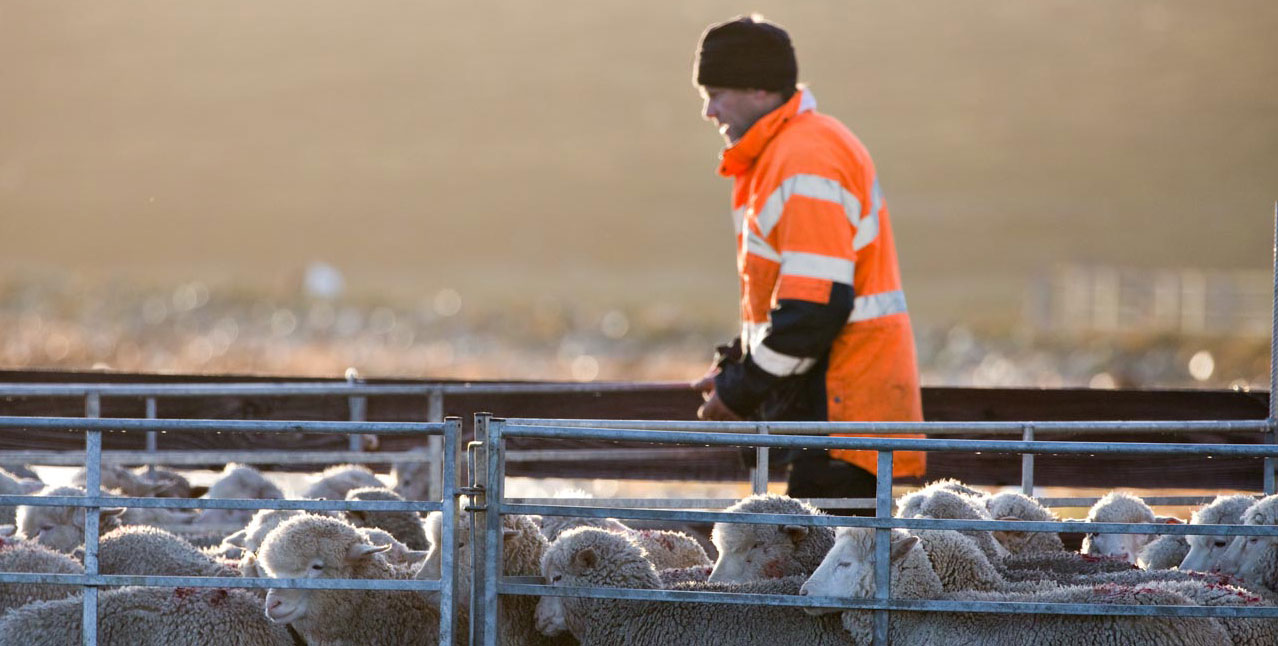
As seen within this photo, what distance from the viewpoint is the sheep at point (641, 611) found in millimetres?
4531

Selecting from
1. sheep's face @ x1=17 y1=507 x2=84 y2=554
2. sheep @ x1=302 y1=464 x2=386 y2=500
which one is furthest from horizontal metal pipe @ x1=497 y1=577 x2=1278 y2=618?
sheep @ x1=302 y1=464 x2=386 y2=500

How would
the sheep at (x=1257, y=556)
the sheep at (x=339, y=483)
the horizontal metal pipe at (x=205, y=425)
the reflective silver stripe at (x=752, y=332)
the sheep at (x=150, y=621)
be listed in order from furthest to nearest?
the sheep at (x=339, y=483) < the reflective silver stripe at (x=752, y=332) < the sheep at (x=1257, y=556) < the sheep at (x=150, y=621) < the horizontal metal pipe at (x=205, y=425)

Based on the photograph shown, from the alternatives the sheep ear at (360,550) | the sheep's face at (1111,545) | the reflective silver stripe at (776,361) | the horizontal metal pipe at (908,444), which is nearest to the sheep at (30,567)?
the sheep ear at (360,550)

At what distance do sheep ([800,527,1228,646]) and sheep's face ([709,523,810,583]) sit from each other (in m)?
0.62

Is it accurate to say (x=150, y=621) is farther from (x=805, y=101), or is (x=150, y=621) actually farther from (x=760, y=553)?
(x=805, y=101)

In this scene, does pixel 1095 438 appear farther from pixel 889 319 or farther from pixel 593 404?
pixel 593 404

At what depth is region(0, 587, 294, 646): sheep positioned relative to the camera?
4652mm

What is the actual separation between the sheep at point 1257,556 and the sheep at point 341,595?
2.49 metres

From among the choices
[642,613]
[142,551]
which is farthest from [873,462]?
[142,551]

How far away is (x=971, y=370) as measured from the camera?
24859 mm

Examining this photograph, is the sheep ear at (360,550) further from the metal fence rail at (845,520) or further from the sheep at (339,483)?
the sheep at (339,483)

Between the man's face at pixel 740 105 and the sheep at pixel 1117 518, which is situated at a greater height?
the man's face at pixel 740 105

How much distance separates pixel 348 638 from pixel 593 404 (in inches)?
123

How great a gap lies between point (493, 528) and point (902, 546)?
111 centimetres
